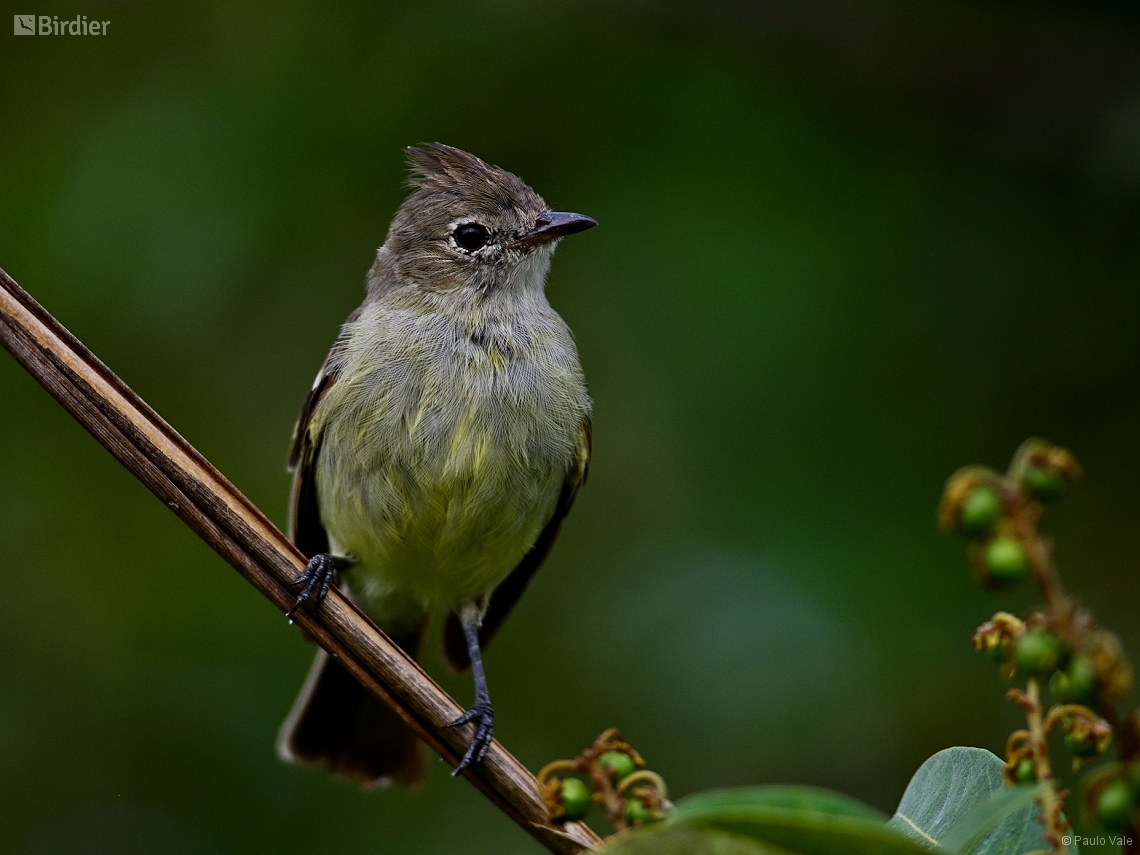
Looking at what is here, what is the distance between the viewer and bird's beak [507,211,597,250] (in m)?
4.64

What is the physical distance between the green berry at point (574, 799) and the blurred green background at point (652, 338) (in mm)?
2608

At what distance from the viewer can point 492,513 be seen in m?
4.24

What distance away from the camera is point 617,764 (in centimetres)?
190

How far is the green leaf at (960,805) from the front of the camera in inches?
71.8

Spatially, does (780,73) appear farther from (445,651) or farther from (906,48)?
(445,651)

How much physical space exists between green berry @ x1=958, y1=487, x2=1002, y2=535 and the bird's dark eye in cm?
358

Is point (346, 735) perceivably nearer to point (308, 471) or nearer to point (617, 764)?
point (308, 471)

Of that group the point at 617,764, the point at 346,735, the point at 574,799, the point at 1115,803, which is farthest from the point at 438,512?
the point at 1115,803

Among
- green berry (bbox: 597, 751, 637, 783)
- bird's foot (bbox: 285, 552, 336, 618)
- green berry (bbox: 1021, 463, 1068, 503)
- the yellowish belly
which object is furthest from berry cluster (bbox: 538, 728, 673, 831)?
the yellowish belly

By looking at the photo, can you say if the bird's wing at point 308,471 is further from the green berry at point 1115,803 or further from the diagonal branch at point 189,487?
the green berry at point 1115,803

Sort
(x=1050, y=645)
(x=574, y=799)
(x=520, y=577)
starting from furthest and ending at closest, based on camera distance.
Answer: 1. (x=520, y=577)
2. (x=574, y=799)
3. (x=1050, y=645)

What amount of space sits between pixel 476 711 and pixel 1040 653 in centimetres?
303

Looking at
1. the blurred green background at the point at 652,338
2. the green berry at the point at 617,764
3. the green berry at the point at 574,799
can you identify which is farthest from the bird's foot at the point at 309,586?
the blurred green background at the point at 652,338

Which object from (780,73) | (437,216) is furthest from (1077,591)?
(437,216)
